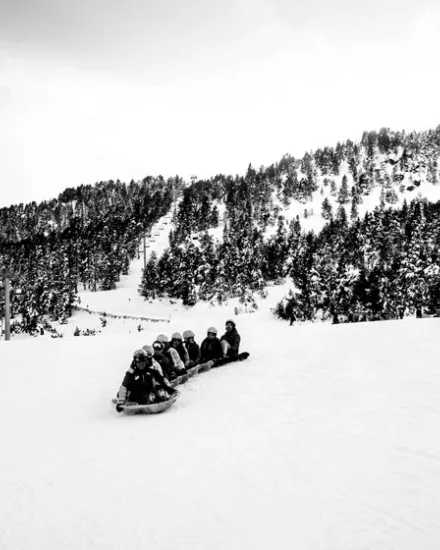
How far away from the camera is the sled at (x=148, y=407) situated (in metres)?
9.38

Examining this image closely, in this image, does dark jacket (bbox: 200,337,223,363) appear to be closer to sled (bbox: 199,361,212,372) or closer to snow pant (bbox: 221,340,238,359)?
snow pant (bbox: 221,340,238,359)

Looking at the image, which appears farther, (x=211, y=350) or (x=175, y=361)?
(x=211, y=350)

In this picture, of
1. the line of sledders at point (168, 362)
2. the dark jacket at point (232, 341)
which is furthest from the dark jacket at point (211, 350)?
the dark jacket at point (232, 341)

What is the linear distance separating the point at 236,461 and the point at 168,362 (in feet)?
17.6

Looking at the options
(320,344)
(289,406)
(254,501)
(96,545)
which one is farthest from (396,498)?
(320,344)

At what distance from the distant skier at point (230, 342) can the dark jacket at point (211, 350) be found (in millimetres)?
223

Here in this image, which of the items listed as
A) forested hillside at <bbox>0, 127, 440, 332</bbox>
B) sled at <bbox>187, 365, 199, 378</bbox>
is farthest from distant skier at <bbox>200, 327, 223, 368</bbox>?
forested hillside at <bbox>0, 127, 440, 332</bbox>

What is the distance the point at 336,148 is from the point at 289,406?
139437mm

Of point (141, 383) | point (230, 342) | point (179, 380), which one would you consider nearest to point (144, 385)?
point (141, 383)

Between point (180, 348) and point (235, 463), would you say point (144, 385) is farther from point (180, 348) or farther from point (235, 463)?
point (235, 463)

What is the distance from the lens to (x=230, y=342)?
14.8m

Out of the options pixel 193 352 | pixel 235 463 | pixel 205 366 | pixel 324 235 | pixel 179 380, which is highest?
pixel 324 235

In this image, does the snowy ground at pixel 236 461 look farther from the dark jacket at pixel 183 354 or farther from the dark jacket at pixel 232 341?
the dark jacket at pixel 232 341

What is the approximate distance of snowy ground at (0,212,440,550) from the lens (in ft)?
15.5
